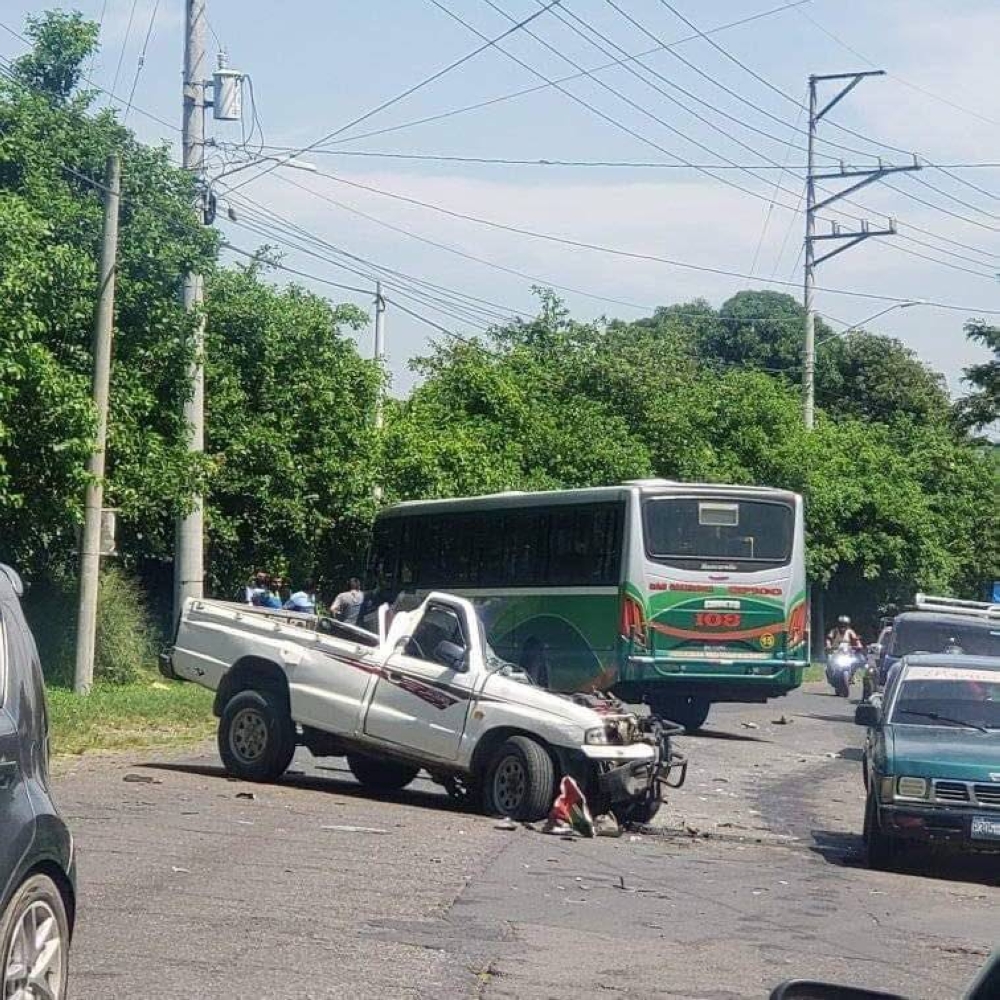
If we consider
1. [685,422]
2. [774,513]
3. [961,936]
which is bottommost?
[961,936]

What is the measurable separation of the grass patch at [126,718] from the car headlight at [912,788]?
9.04 meters

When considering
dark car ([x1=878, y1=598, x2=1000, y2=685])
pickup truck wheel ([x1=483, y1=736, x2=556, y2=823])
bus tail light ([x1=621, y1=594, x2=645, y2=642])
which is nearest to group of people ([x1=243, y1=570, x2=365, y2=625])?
bus tail light ([x1=621, y1=594, x2=645, y2=642])

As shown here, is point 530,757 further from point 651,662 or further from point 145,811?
point 651,662

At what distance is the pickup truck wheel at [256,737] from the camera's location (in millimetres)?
16562

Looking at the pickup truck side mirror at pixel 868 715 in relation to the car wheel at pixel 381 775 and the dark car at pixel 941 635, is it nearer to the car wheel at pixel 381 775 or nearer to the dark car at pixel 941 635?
the car wheel at pixel 381 775

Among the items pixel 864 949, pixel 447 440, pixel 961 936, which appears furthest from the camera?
pixel 447 440

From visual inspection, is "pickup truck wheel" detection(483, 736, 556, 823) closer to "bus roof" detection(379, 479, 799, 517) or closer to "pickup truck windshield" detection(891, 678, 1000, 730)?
"pickup truck windshield" detection(891, 678, 1000, 730)

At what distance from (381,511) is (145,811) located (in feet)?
66.4

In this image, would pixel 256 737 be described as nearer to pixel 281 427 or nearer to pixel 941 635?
pixel 941 635

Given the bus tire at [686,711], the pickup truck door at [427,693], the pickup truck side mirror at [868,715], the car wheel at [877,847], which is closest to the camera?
the car wheel at [877,847]

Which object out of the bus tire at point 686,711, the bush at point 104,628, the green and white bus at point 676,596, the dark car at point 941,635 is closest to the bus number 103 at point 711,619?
the green and white bus at point 676,596

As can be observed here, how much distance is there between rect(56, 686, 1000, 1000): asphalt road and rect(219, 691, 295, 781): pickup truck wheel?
22 centimetres

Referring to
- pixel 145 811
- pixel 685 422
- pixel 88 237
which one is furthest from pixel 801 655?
pixel 685 422

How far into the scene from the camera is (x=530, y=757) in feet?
49.6
